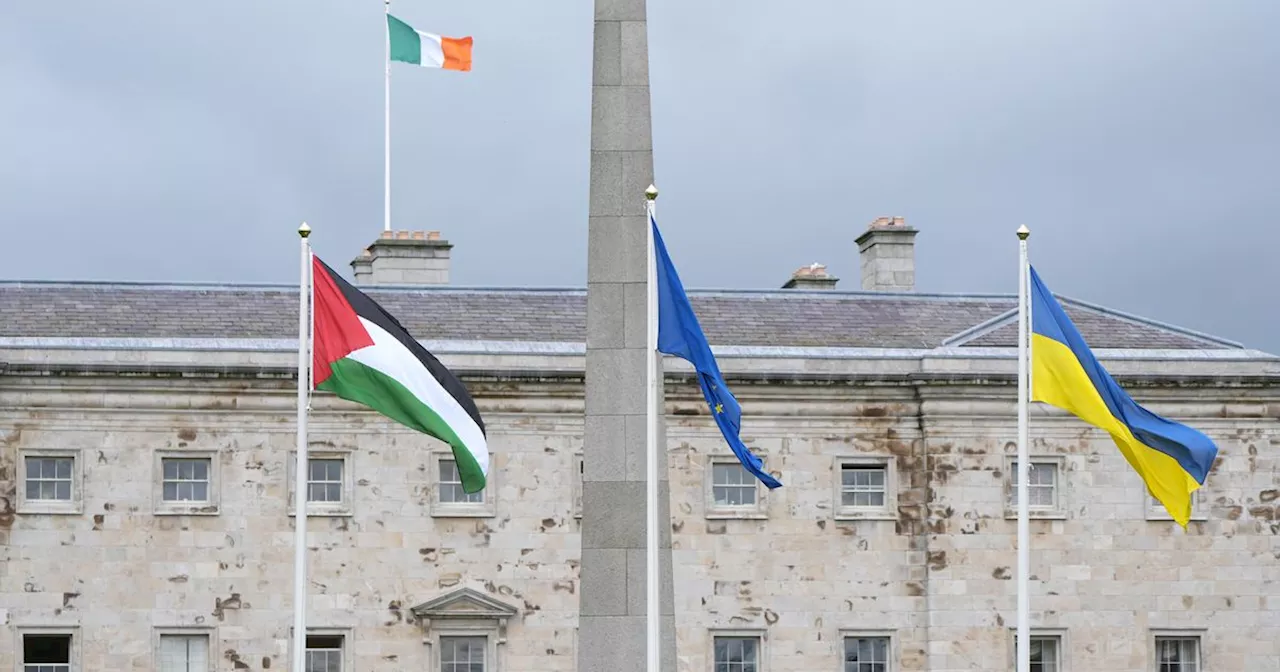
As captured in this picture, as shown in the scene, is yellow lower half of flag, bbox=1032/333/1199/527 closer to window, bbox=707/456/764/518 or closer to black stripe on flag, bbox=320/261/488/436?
black stripe on flag, bbox=320/261/488/436

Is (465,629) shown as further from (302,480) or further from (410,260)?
(302,480)

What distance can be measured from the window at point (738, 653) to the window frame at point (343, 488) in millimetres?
6520

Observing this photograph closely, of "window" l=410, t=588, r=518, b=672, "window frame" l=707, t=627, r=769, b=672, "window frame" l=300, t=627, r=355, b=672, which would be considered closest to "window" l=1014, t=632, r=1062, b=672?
"window frame" l=707, t=627, r=769, b=672

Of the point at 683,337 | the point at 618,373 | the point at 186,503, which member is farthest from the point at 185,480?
the point at 683,337

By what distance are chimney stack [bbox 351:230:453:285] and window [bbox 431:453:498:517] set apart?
4.95m

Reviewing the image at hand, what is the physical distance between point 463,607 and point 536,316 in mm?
5713

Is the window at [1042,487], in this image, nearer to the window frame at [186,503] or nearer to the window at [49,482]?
the window frame at [186,503]

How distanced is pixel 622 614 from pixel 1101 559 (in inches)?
725

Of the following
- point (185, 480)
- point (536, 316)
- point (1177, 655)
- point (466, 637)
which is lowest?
point (1177, 655)

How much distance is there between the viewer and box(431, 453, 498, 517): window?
46.7m

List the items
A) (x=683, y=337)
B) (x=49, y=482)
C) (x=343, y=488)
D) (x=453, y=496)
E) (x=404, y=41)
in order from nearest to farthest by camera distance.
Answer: (x=683, y=337), (x=49, y=482), (x=343, y=488), (x=453, y=496), (x=404, y=41)

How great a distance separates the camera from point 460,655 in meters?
46.5

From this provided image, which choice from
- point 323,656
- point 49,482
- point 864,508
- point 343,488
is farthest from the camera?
point 864,508

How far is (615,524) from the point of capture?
1240 inches
